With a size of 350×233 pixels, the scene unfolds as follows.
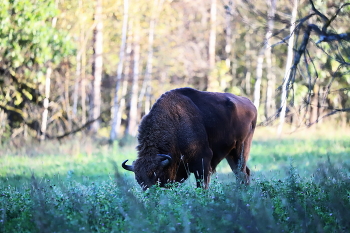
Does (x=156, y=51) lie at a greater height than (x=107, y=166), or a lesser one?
greater

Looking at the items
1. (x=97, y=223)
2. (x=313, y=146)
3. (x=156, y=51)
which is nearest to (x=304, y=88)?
(x=156, y=51)

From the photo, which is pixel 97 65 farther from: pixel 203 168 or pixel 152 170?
pixel 152 170

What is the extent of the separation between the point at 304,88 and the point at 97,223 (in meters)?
25.9

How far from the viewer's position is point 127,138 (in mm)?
20219

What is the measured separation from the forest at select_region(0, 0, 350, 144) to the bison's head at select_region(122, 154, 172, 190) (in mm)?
1956

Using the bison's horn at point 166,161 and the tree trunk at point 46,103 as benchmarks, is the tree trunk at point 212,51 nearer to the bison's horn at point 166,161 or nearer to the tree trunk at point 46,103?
the tree trunk at point 46,103

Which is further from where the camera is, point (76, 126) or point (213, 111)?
point (76, 126)

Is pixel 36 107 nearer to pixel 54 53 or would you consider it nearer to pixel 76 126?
pixel 76 126

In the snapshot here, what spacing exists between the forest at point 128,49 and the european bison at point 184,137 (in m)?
1.23

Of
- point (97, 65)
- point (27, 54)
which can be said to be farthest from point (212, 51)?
point (27, 54)

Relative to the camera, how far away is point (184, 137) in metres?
8.58

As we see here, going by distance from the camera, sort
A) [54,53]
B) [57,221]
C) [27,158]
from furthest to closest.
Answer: [54,53], [27,158], [57,221]

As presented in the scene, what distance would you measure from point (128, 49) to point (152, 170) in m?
18.8

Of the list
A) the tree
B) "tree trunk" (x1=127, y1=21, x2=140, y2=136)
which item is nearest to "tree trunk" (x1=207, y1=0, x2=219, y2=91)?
"tree trunk" (x1=127, y1=21, x2=140, y2=136)
